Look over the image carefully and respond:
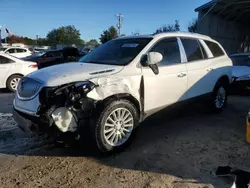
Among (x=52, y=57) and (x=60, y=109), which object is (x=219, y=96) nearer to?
(x=60, y=109)

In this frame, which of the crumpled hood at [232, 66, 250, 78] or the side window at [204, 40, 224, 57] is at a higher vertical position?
the side window at [204, 40, 224, 57]

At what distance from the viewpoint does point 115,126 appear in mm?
3805

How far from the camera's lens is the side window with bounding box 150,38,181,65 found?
4.52 metres

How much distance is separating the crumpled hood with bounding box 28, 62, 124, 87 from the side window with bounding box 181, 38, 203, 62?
173 centimetres

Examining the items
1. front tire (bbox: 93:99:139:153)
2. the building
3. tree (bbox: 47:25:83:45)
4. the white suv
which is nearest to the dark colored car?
the building

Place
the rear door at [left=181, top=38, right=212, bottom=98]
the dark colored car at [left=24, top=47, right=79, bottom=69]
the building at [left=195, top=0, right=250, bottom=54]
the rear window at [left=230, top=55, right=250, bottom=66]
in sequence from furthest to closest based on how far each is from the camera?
the dark colored car at [left=24, top=47, right=79, bottom=69], the building at [left=195, top=0, right=250, bottom=54], the rear window at [left=230, top=55, right=250, bottom=66], the rear door at [left=181, top=38, right=212, bottom=98]

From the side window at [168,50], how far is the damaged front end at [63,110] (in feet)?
5.19

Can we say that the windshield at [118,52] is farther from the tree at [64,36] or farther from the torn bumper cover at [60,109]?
the tree at [64,36]

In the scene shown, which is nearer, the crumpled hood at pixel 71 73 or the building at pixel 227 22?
the crumpled hood at pixel 71 73

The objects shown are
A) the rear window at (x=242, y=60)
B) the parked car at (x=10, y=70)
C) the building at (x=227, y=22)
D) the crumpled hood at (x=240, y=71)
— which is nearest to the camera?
the crumpled hood at (x=240, y=71)

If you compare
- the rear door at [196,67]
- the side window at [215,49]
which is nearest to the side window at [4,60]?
the rear door at [196,67]

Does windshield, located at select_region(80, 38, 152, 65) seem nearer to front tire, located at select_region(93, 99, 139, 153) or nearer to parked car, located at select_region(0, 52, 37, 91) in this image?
front tire, located at select_region(93, 99, 139, 153)

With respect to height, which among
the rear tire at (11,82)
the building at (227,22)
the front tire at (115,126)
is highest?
the building at (227,22)

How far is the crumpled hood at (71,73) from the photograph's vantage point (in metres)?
3.54
